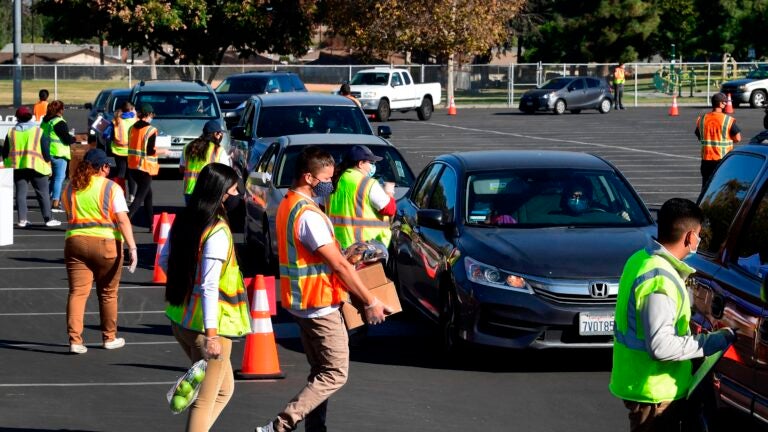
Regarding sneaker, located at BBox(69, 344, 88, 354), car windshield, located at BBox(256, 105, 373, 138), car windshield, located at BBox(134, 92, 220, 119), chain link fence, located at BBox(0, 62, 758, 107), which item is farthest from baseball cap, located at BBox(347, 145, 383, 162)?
chain link fence, located at BBox(0, 62, 758, 107)

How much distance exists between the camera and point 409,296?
38.6ft

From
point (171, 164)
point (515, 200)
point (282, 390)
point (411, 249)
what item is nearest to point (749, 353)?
point (282, 390)

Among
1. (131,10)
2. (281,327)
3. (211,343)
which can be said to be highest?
(131,10)

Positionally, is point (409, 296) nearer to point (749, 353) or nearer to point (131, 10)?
point (749, 353)

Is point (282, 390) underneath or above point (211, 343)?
underneath

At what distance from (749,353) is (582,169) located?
550 centimetres

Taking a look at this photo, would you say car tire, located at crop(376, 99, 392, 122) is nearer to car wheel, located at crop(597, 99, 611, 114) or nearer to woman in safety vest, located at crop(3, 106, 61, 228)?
car wheel, located at crop(597, 99, 611, 114)

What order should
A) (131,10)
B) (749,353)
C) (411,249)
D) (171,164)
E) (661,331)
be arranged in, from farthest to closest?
(131,10) < (171,164) < (411,249) < (749,353) < (661,331)

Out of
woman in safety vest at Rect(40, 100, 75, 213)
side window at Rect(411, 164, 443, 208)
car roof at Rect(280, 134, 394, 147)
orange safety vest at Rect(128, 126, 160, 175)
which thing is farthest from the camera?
woman in safety vest at Rect(40, 100, 75, 213)

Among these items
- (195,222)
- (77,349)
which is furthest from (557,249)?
(195,222)

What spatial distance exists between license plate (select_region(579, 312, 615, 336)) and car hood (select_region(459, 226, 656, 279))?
270 millimetres

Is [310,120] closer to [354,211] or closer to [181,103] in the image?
[181,103]

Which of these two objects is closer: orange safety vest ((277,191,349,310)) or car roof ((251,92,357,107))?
orange safety vest ((277,191,349,310))

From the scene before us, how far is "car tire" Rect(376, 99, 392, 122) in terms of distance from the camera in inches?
1818
